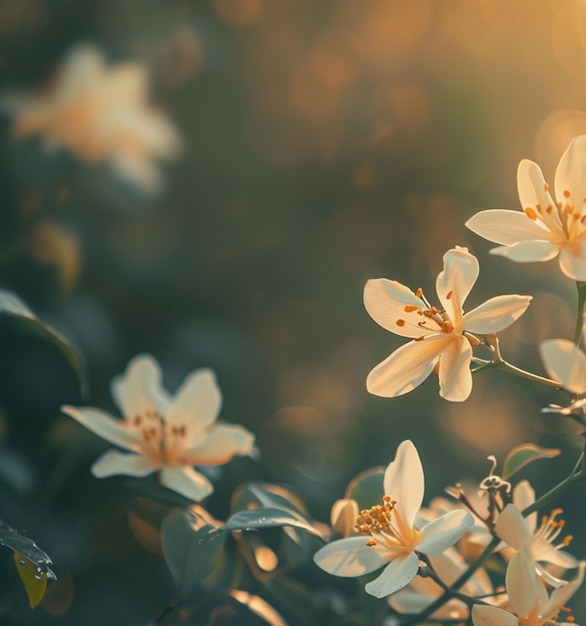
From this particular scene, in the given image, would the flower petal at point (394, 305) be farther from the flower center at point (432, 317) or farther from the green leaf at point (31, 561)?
the green leaf at point (31, 561)

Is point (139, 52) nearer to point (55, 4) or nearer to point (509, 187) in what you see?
point (55, 4)

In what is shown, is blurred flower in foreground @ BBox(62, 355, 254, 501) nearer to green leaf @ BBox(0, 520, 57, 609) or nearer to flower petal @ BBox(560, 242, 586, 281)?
green leaf @ BBox(0, 520, 57, 609)

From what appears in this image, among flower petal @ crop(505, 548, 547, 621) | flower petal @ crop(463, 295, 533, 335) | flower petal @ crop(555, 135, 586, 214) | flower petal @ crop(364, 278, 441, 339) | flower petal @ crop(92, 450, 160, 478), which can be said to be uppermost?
flower petal @ crop(555, 135, 586, 214)

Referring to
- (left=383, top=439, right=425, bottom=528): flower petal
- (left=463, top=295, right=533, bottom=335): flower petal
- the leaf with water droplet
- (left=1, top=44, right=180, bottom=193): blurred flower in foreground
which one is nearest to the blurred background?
(left=1, top=44, right=180, bottom=193): blurred flower in foreground

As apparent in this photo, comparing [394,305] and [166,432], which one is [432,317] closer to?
[394,305]

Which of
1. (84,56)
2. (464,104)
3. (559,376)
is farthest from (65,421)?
(464,104)
